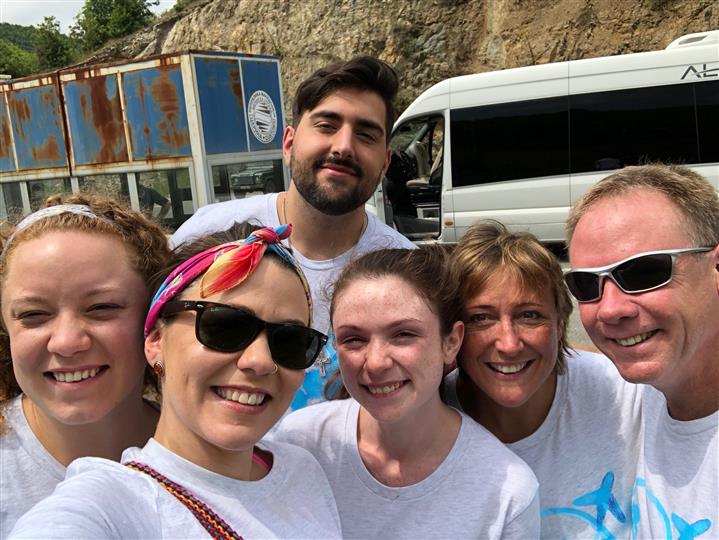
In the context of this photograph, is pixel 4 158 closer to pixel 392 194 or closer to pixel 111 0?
pixel 392 194

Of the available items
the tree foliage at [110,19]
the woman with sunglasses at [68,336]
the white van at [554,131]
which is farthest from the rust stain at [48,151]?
the tree foliage at [110,19]

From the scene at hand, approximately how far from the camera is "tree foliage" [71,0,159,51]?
3388 cm

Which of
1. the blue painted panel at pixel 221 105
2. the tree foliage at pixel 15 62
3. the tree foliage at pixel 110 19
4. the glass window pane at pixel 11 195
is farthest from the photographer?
the tree foliage at pixel 15 62

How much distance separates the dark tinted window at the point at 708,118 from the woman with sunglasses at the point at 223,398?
895 centimetres

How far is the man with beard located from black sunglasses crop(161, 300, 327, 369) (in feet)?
3.88

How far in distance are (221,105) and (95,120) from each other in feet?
6.73

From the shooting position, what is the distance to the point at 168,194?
334 inches

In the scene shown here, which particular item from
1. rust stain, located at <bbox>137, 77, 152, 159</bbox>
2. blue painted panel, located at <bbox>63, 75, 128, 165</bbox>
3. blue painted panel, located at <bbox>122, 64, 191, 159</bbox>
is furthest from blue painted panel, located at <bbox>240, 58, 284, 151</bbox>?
blue painted panel, located at <bbox>63, 75, 128, 165</bbox>

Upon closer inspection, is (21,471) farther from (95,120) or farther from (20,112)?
(20,112)

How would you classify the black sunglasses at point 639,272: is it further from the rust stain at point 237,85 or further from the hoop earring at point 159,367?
the rust stain at point 237,85

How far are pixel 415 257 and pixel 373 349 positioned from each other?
1.14ft

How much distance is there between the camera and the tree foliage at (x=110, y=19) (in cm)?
3388

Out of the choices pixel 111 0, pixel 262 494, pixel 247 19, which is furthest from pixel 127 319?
pixel 111 0

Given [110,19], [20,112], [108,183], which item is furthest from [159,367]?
[110,19]
